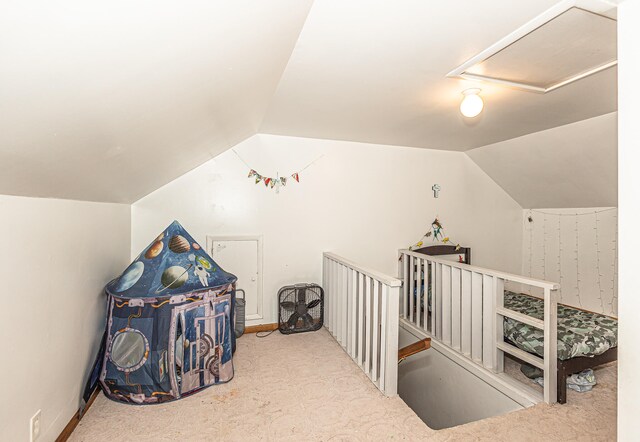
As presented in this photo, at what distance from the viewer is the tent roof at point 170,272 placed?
1.91 m

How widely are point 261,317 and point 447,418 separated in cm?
184

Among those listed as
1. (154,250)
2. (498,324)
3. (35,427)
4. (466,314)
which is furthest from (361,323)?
(35,427)

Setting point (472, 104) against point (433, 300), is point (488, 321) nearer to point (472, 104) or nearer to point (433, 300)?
point (433, 300)

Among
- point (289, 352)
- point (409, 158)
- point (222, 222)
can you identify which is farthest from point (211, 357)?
point (409, 158)

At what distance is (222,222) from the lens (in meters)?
2.91

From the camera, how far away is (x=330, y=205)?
10.7ft

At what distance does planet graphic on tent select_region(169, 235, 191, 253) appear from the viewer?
2115 mm

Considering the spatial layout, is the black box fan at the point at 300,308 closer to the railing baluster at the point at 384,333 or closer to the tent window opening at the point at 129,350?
the railing baluster at the point at 384,333

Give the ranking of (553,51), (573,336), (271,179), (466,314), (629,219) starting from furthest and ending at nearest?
(271,179) < (466,314) < (573,336) < (553,51) < (629,219)

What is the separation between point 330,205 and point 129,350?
2.12 metres

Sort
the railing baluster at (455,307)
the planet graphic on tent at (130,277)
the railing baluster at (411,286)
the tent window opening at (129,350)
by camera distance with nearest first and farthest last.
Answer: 1. the tent window opening at (129,350)
2. the planet graphic on tent at (130,277)
3. the railing baluster at (455,307)
4. the railing baluster at (411,286)

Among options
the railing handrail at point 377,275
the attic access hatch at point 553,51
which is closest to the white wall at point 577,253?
the attic access hatch at point 553,51

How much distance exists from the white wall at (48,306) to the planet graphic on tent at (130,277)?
0.18m

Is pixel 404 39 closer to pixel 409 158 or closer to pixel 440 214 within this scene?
pixel 409 158
